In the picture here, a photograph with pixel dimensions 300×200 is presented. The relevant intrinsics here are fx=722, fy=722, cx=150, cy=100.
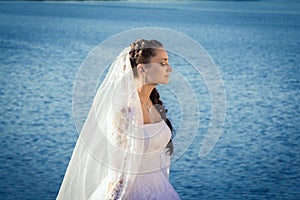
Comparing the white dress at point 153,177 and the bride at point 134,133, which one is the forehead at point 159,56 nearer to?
the bride at point 134,133

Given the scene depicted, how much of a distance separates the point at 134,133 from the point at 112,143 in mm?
127

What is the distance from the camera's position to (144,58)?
11.2ft

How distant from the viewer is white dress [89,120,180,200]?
342 centimetres

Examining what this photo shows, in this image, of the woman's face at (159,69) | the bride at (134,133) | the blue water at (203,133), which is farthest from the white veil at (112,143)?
the blue water at (203,133)

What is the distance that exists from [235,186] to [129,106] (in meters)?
5.11

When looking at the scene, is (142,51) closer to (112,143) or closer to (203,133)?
(112,143)

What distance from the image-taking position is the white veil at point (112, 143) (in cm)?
338

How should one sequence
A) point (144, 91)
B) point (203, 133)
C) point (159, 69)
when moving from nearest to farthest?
point (159, 69), point (144, 91), point (203, 133)

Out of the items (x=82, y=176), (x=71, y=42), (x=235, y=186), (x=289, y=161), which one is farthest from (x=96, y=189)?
(x=71, y=42)

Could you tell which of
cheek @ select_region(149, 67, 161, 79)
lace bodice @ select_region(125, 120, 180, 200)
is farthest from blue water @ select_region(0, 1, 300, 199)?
cheek @ select_region(149, 67, 161, 79)

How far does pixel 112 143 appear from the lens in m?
3.41

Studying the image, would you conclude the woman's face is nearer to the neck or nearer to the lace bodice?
the neck

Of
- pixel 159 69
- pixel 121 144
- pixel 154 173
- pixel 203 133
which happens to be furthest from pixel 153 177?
pixel 203 133

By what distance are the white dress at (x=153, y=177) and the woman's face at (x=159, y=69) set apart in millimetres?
231
